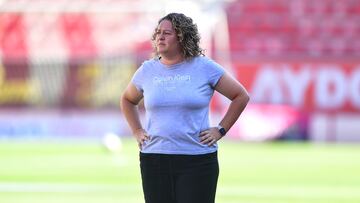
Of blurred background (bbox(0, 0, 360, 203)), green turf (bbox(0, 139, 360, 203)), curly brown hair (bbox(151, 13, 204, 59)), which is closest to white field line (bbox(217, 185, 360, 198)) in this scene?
green turf (bbox(0, 139, 360, 203))

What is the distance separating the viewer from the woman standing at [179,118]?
5.91 m

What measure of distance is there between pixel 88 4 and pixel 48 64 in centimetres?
330

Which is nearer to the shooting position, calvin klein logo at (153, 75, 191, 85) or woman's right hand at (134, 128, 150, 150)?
calvin klein logo at (153, 75, 191, 85)

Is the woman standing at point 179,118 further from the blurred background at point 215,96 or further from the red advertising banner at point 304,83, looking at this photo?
the red advertising banner at point 304,83

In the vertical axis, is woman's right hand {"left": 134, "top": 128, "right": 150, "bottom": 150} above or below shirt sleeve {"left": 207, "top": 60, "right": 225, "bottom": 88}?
below

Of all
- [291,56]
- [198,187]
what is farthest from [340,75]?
[198,187]

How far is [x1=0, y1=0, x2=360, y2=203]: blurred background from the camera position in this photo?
54.5ft

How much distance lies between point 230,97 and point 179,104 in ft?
1.57

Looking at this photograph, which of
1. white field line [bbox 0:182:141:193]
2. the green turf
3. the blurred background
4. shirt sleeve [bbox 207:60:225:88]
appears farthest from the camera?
the blurred background

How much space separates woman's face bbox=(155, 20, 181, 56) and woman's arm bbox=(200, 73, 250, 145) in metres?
0.38

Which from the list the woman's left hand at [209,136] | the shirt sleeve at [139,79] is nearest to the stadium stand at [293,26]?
the shirt sleeve at [139,79]

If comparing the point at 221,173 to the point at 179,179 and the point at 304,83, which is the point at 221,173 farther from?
the point at 179,179

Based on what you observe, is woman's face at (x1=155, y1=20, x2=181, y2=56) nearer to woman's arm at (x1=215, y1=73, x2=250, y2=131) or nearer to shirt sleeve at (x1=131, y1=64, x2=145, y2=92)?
shirt sleeve at (x1=131, y1=64, x2=145, y2=92)

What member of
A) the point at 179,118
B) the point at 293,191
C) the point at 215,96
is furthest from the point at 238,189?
the point at 215,96
